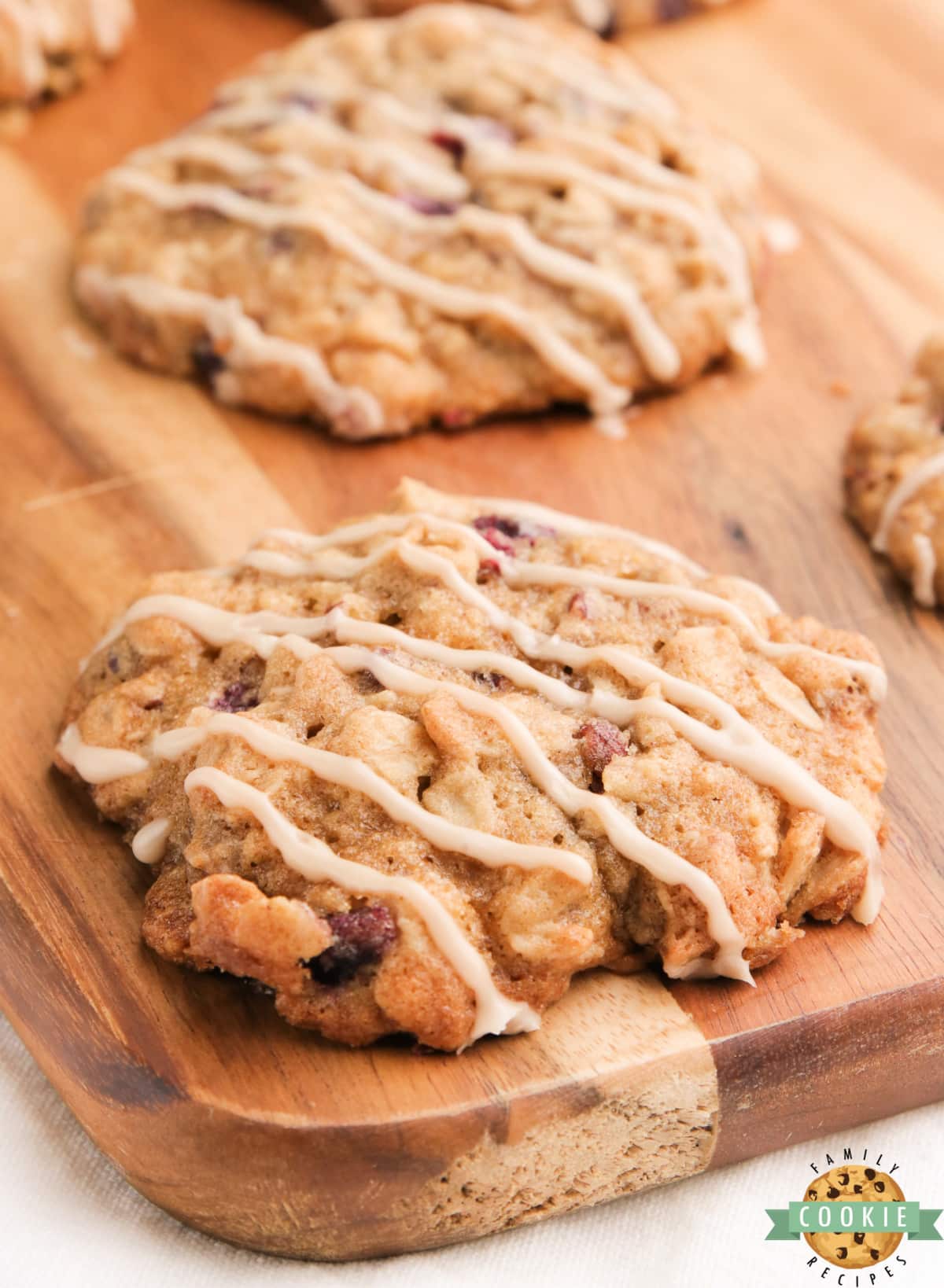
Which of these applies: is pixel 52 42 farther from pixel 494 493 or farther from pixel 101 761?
pixel 101 761

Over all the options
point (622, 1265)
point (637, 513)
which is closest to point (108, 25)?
point (637, 513)

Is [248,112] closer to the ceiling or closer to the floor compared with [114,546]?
closer to the ceiling

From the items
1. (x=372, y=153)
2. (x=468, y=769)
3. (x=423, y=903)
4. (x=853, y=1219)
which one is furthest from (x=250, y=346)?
(x=853, y=1219)

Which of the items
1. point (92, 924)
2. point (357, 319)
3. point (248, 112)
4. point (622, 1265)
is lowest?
point (622, 1265)

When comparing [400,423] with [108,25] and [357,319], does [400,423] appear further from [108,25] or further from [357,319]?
[108,25]

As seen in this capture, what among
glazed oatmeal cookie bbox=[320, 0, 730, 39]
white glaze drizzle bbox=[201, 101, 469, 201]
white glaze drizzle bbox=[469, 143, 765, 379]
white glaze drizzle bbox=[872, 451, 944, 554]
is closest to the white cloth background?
white glaze drizzle bbox=[872, 451, 944, 554]

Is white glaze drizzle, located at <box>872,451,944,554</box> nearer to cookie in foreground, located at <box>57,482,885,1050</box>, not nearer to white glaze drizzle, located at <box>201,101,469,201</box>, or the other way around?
cookie in foreground, located at <box>57,482,885,1050</box>
